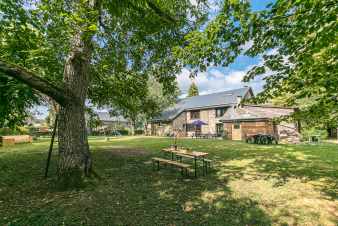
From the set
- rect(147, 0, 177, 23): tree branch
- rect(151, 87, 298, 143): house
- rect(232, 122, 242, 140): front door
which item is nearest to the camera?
rect(147, 0, 177, 23): tree branch

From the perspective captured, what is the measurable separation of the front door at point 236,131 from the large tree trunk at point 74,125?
23.1 m

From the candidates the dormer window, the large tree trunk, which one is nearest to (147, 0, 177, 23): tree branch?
the large tree trunk

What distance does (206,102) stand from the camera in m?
34.8

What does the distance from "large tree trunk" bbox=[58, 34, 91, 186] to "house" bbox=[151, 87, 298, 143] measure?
632 inches

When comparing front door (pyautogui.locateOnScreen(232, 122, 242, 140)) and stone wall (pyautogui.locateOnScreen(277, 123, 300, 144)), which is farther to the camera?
front door (pyautogui.locateOnScreen(232, 122, 242, 140))

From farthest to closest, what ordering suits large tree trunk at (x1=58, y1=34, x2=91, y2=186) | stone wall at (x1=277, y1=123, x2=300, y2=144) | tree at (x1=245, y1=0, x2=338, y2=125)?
stone wall at (x1=277, y1=123, x2=300, y2=144)
large tree trunk at (x1=58, y1=34, x2=91, y2=186)
tree at (x1=245, y1=0, x2=338, y2=125)

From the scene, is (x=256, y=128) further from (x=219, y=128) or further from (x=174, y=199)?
(x=174, y=199)

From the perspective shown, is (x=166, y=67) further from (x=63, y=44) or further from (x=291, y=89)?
(x=291, y=89)

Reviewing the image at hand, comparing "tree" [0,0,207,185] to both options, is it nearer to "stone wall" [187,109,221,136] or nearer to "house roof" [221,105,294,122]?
"house roof" [221,105,294,122]

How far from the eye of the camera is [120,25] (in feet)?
27.3

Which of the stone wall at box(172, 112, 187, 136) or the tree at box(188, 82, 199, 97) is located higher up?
the tree at box(188, 82, 199, 97)

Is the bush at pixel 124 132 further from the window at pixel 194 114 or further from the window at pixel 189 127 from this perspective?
the window at pixel 194 114

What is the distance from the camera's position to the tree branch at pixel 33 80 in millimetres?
4285

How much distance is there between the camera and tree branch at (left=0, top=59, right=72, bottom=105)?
169 inches
